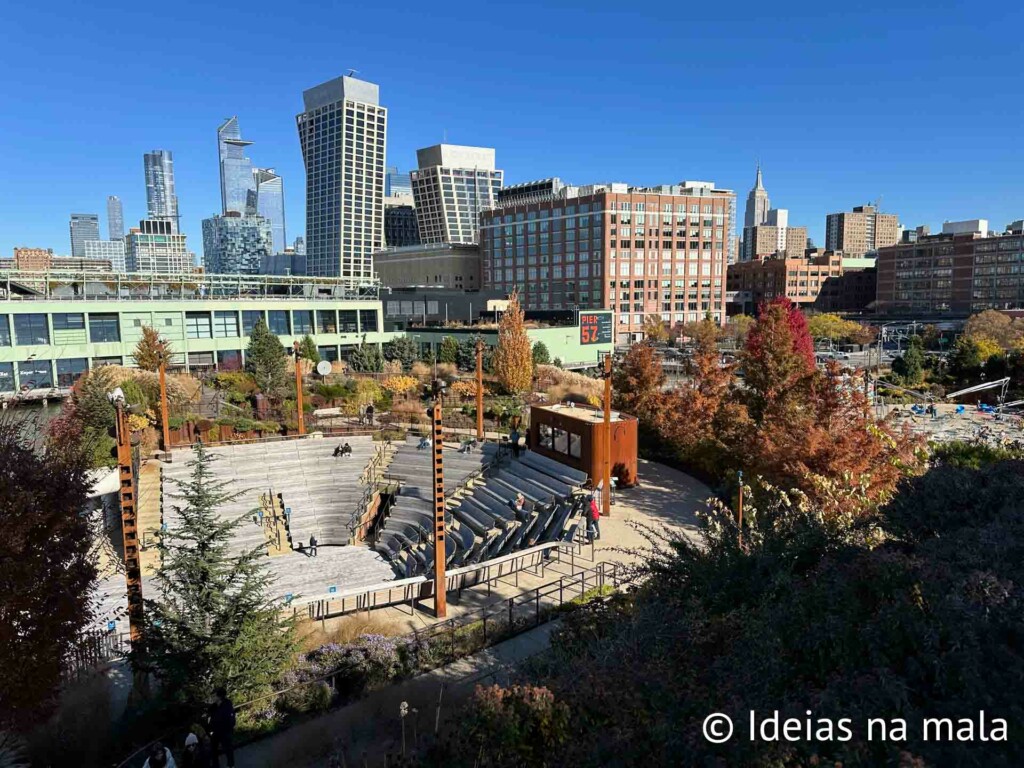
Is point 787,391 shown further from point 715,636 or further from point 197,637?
point 197,637

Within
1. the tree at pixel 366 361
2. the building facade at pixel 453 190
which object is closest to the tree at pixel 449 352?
the tree at pixel 366 361

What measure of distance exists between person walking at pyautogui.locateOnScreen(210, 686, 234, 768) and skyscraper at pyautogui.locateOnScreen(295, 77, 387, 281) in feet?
475

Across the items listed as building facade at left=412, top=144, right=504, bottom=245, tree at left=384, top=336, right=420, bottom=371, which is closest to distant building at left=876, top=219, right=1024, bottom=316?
building facade at left=412, top=144, right=504, bottom=245

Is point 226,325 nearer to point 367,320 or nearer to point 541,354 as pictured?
point 367,320

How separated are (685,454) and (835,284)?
121568 mm

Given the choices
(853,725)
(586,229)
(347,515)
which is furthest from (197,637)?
(586,229)

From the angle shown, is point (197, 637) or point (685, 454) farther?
point (685, 454)

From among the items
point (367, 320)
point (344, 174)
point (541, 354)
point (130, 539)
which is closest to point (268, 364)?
point (541, 354)

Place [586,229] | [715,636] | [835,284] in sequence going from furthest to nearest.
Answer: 1. [835,284]
2. [586,229]
3. [715,636]

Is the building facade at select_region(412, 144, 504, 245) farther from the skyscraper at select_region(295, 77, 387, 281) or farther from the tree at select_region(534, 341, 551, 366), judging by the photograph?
the tree at select_region(534, 341, 551, 366)

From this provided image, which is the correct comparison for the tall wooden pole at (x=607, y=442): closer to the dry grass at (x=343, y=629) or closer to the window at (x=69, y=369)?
the dry grass at (x=343, y=629)

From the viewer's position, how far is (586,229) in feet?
302

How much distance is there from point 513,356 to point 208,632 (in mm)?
24516

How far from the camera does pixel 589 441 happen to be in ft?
70.3
